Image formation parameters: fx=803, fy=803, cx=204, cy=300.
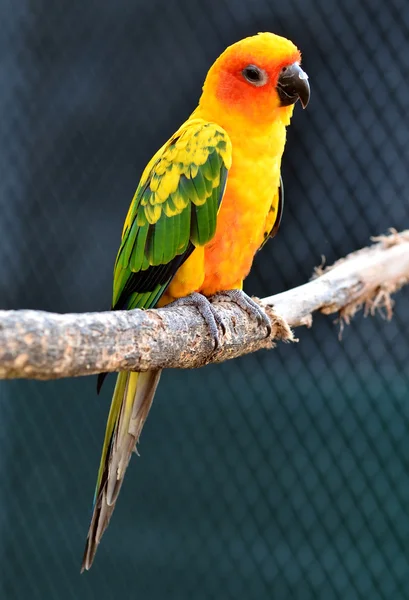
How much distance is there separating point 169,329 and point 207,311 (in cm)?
20

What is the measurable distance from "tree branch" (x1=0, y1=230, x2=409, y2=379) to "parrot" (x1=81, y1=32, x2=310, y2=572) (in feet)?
0.26

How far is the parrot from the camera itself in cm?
133

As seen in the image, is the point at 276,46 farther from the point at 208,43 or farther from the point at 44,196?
the point at 44,196

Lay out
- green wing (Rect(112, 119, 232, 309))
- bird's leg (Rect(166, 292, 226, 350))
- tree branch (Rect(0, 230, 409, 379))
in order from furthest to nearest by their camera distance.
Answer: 1. green wing (Rect(112, 119, 232, 309))
2. bird's leg (Rect(166, 292, 226, 350))
3. tree branch (Rect(0, 230, 409, 379))

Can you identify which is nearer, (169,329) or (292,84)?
(169,329)

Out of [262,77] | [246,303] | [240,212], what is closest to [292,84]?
[262,77]

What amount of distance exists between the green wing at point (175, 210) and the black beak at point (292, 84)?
13cm

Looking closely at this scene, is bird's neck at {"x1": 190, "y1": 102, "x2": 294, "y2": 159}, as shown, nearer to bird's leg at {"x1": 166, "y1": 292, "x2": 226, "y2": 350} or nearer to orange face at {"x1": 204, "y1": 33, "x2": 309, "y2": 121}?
orange face at {"x1": 204, "y1": 33, "x2": 309, "y2": 121}

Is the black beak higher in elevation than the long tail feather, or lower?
higher

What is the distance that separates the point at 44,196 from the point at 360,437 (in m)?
1.24

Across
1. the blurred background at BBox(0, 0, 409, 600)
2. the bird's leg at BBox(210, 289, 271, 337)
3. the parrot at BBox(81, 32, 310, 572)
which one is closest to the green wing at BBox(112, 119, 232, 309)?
the parrot at BBox(81, 32, 310, 572)

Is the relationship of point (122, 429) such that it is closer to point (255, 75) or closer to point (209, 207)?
point (209, 207)

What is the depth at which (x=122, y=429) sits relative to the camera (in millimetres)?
1370

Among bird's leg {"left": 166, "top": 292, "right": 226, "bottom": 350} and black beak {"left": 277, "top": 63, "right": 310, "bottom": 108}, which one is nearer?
bird's leg {"left": 166, "top": 292, "right": 226, "bottom": 350}
